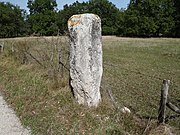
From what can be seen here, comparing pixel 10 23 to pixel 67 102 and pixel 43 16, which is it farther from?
pixel 67 102

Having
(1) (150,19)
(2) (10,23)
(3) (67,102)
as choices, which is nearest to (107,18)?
(1) (150,19)

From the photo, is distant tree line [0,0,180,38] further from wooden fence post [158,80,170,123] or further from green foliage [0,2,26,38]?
wooden fence post [158,80,170,123]

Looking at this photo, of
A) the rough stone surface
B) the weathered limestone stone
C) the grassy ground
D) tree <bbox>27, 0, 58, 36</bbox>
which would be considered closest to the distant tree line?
tree <bbox>27, 0, 58, 36</bbox>

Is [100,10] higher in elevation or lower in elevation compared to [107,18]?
higher

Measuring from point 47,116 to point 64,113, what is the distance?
38 cm

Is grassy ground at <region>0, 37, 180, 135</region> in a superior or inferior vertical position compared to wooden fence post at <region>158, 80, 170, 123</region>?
inferior

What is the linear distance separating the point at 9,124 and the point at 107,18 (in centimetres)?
8676

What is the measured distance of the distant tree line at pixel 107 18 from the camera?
7056cm

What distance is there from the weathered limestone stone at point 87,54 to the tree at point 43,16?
232 ft

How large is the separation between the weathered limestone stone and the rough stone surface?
4.76 ft

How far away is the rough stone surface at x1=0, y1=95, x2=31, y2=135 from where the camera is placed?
5.98 meters

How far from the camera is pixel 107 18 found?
3600 inches

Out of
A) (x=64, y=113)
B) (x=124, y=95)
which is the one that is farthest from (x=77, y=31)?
(x=124, y=95)

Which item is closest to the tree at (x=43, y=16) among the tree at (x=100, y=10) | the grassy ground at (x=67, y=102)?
the tree at (x=100, y=10)
